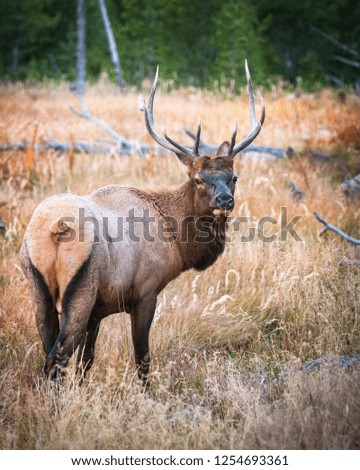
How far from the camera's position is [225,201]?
4.86 m

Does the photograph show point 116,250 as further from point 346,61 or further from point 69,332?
point 346,61

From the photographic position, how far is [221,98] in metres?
16.4

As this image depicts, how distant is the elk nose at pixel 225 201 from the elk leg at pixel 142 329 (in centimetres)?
93

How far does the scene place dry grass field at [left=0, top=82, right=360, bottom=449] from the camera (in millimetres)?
3721

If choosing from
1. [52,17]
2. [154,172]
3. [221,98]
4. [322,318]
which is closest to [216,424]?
[322,318]

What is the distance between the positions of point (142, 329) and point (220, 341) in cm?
111

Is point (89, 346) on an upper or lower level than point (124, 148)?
lower

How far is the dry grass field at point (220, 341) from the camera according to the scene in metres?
3.72

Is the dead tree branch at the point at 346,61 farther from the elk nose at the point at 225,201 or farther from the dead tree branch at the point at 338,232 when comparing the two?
the elk nose at the point at 225,201

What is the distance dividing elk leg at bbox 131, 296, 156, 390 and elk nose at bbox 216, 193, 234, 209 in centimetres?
93

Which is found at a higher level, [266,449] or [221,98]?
[221,98]

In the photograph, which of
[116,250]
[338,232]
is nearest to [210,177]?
[116,250]

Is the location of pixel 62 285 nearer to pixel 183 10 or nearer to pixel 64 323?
pixel 64 323

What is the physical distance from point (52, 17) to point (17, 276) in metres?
21.5
